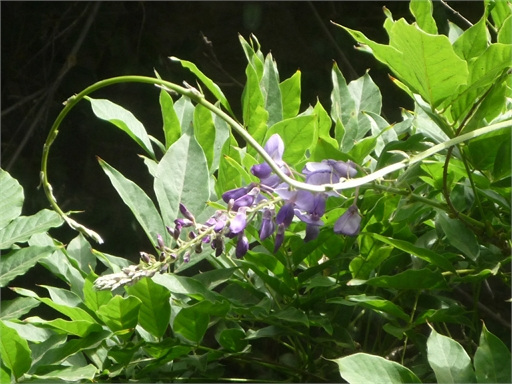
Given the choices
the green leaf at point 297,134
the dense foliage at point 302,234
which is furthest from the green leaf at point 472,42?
the green leaf at point 297,134

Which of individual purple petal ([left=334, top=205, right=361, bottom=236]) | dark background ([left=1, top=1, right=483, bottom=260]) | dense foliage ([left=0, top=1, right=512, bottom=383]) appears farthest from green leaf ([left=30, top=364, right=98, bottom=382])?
dark background ([left=1, top=1, right=483, bottom=260])

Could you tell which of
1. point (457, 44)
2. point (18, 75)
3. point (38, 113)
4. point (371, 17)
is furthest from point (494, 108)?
point (18, 75)

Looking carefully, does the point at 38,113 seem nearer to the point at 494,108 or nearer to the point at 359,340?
the point at 359,340

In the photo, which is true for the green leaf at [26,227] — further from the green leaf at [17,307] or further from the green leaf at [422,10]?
the green leaf at [422,10]

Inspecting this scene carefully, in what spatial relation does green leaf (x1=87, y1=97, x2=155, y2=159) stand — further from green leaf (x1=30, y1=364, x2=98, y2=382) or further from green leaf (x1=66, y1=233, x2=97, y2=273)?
green leaf (x1=30, y1=364, x2=98, y2=382)

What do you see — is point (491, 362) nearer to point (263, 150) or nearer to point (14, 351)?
point (263, 150)

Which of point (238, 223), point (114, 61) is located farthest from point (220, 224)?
point (114, 61)

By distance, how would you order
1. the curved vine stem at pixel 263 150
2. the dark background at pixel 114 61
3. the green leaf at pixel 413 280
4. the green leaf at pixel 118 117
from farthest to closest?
the dark background at pixel 114 61 → the green leaf at pixel 118 117 → the green leaf at pixel 413 280 → the curved vine stem at pixel 263 150
